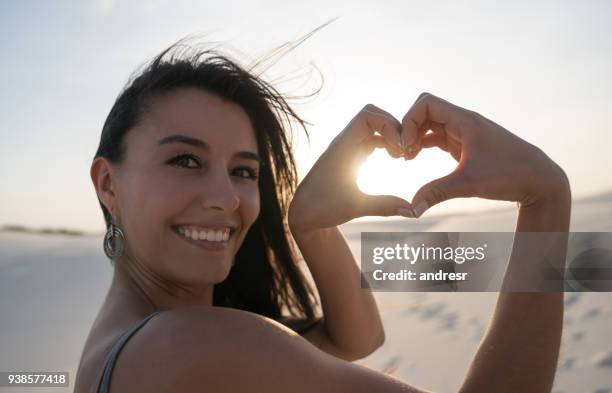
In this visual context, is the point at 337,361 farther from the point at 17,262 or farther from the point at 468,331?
the point at 17,262

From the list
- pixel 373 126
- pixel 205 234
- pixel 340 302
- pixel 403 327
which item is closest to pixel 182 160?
pixel 205 234

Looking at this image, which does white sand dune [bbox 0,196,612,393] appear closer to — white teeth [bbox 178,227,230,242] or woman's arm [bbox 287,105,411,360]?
woman's arm [bbox 287,105,411,360]

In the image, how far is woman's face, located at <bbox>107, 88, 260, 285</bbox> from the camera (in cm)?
222

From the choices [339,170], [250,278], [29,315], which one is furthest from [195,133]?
[29,315]

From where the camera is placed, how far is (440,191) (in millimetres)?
1708

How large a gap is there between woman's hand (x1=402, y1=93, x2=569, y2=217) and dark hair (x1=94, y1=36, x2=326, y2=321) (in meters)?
1.12

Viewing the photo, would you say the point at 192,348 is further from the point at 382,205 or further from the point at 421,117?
the point at 421,117

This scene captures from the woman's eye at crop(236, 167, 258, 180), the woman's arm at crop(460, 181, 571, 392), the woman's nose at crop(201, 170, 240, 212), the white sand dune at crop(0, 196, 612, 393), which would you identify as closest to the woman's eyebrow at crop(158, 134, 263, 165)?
the woman's nose at crop(201, 170, 240, 212)

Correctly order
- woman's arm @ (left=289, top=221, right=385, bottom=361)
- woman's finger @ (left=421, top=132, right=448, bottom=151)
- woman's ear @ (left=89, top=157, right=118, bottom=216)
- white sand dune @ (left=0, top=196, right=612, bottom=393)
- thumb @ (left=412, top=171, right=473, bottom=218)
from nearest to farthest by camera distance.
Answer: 1. thumb @ (left=412, top=171, right=473, bottom=218)
2. woman's finger @ (left=421, top=132, right=448, bottom=151)
3. woman's ear @ (left=89, top=157, right=118, bottom=216)
4. woman's arm @ (left=289, top=221, right=385, bottom=361)
5. white sand dune @ (left=0, top=196, right=612, bottom=393)

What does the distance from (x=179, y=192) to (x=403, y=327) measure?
3.71 meters

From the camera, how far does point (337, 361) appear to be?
65.1 inches

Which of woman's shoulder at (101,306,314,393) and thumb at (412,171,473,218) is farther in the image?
thumb at (412,171,473,218)

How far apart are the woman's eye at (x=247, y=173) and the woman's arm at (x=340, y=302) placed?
43cm

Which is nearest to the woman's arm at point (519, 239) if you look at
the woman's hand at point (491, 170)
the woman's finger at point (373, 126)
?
the woman's hand at point (491, 170)
